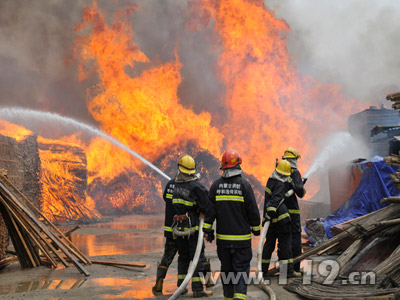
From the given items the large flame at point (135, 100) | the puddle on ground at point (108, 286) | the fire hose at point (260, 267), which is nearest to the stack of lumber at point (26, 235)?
the puddle on ground at point (108, 286)

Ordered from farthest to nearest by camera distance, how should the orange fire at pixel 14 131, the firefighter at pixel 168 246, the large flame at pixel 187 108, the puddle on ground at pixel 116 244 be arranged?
the large flame at pixel 187 108 < the orange fire at pixel 14 131 < the puddle on ground at pixel 116 244 < the firefighter at pixel 168 246

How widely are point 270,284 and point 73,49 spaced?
25.6 m

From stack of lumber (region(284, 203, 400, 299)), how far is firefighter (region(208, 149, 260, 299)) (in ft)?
4.08

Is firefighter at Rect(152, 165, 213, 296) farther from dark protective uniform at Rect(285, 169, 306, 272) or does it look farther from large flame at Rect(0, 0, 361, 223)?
large flame at Rect(0, 0, 361, 223)

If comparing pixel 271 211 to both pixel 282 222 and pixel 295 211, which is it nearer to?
pixel 282 222

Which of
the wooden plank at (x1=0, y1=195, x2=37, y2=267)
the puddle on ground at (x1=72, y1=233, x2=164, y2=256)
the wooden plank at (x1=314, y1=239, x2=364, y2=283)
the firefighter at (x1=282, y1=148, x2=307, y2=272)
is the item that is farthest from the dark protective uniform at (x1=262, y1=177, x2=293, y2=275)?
the wooden plank at (x1=0, y1=195, x2=37, y2=267)

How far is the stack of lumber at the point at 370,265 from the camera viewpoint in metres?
4.56

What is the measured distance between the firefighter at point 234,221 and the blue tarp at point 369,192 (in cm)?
491

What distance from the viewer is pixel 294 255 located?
6332mm

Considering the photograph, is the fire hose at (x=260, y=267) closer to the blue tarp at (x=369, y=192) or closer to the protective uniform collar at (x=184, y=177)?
the protective uniform collar at (x=184, y=177)

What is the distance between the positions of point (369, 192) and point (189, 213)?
5.46m

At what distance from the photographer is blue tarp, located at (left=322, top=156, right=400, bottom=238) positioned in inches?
336

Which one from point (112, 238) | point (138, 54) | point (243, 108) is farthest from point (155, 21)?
point (112, 238)

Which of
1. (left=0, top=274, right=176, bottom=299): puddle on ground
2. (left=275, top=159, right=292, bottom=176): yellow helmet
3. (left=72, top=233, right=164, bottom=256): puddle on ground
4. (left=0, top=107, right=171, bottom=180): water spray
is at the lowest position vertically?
(left=0, top=274, right=176, bottom=299): puddle on ground
